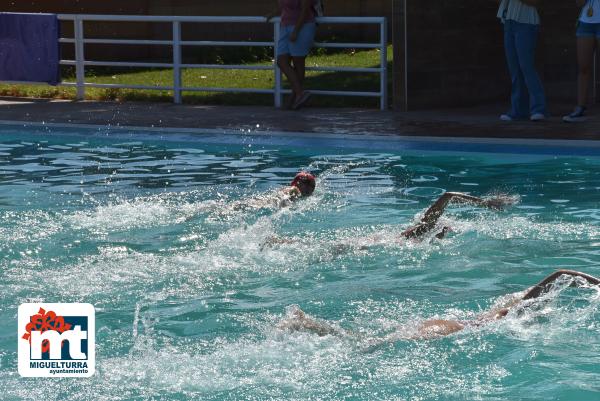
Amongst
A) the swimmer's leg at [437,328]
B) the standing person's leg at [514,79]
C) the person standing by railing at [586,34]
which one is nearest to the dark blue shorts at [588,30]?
the person standing by railing at [586,34]

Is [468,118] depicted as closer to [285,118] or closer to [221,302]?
[285,118]

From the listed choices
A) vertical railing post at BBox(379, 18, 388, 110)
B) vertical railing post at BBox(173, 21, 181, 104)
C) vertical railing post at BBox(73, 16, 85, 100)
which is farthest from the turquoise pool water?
vertical railing post at BBox(73, 16, 85, 100)

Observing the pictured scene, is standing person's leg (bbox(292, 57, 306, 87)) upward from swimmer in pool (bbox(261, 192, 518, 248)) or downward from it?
upward

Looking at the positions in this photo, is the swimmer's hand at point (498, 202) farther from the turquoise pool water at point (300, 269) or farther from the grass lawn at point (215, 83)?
the grass lawn at point (215, 83)

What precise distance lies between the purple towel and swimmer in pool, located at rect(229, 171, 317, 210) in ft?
26.0

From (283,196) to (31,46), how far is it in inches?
333

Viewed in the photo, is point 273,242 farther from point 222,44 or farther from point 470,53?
point 470,53

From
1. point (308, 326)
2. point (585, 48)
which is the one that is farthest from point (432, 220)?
point (585, 48)

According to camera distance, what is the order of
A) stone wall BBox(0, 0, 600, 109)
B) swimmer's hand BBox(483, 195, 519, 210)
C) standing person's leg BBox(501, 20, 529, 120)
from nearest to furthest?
swimmer's hand BBox(483, 195, 519, 210), standing person's leg BBox(501, 20, 529, 120), stone wall BBox(0, 0, 600, 109)

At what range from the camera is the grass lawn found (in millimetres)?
16672

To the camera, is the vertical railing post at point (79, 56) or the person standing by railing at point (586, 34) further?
the vertical railing post at point (79, 56)

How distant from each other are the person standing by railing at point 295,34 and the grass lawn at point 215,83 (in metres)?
1.03

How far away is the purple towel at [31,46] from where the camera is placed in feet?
55.2

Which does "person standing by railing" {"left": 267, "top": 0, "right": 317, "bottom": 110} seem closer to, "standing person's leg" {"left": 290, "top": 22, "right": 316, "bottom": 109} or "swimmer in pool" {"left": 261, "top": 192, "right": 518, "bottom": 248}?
"standing person's leg" {"left": 290, "top": 22, "right": 316, "bottom": 109}
